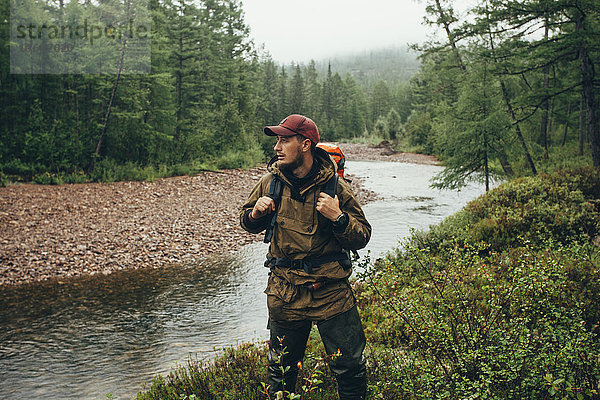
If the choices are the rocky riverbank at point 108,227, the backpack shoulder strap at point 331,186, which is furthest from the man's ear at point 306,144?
the rocky riverbank at point 108,227

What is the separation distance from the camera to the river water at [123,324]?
5.55m

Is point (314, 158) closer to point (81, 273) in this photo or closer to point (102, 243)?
point (81, 273)

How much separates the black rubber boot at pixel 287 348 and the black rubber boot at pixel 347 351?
0.64 feet

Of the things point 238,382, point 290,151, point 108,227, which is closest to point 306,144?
point 290,151

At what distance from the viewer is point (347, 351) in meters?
2.95

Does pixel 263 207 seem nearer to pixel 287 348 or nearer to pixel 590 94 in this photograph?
pixel 287 348

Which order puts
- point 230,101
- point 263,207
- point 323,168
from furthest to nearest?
point 230,101, point 323,168, point 263,207

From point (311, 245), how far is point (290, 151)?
0.76m

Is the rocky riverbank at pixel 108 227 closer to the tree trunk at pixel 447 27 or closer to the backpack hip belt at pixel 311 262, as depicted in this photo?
the backpack hip belt at pixel 311 262

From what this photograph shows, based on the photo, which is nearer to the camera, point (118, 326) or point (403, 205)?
point (118, 326)

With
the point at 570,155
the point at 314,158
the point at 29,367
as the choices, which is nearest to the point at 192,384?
the point at 314,158

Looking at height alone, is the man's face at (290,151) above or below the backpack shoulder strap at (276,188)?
above

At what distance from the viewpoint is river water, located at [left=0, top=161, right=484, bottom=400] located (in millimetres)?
5555

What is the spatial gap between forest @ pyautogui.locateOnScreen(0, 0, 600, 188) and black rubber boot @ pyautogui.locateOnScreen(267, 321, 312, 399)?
11.4 m
